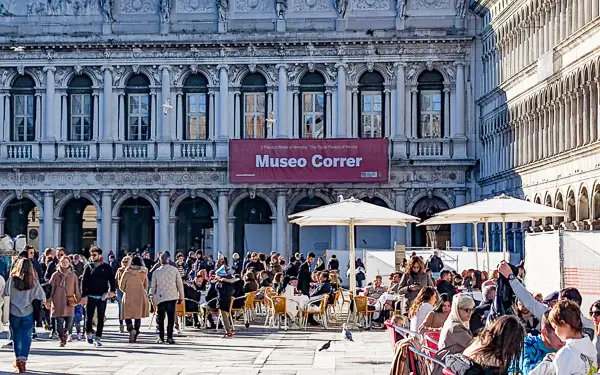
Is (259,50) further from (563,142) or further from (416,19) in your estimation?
(563,142)

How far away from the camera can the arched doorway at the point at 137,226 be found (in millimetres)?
57875

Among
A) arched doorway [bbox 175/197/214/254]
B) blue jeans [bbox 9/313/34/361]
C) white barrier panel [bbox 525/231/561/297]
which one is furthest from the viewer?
arched doorway [bbox 175/197/214/254]

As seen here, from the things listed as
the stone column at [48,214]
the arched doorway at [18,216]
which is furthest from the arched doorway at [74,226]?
the stone column at [48,214]

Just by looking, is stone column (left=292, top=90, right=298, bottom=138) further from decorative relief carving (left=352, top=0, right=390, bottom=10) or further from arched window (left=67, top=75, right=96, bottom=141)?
arched window (left=67, top=75, right=96, bottom=141)

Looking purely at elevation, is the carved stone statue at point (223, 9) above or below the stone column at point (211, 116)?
above

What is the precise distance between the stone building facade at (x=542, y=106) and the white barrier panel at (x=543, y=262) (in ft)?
45.9

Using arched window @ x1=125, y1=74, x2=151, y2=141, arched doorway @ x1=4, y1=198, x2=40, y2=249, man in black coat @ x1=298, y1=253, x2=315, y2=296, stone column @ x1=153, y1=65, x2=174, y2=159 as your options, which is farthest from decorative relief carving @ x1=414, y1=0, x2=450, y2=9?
man in black coat @ x1=298, y1=253, x2=315, y2=296

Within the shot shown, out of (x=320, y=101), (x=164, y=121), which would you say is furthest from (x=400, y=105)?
(x=164, y=121)

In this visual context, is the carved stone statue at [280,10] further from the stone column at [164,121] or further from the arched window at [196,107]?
the stone column at [164,121]

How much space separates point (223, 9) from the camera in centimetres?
5603

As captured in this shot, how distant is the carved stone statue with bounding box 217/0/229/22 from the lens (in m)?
55.9

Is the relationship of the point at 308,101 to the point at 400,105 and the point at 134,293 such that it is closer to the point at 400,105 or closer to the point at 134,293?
the point at 400,105

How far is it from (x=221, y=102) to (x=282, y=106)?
244cm

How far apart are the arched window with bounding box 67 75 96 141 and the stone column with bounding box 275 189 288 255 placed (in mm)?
8114
